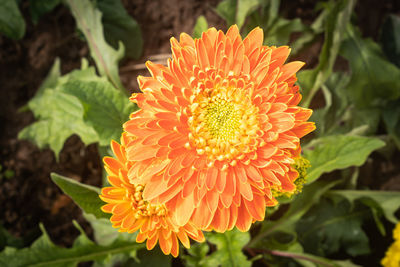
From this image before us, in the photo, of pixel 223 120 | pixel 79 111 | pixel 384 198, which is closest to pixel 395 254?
pixel 384 198

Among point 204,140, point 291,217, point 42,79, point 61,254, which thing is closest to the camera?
point 204,140

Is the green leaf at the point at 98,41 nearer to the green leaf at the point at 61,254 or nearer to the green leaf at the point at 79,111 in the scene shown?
the green leaf at the point at 79,111

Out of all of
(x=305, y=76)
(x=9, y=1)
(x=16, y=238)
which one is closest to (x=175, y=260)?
(x=16, y=238)

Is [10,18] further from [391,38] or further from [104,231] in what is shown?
[391,38]

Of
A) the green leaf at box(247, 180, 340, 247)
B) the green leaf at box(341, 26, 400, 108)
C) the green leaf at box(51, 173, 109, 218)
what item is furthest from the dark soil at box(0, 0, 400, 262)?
the green leaf at box(51, 173, 109, 218)

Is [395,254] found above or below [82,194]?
below

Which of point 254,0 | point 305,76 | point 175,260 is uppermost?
point 254,0

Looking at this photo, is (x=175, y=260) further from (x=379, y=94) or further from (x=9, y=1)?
(x=9, y=1)
